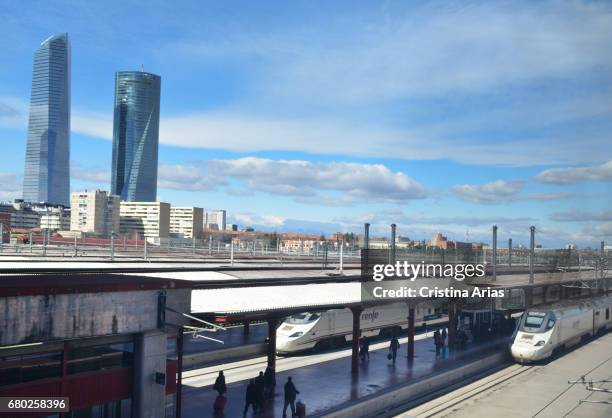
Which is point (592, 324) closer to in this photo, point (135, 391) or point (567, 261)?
point (567, 261)

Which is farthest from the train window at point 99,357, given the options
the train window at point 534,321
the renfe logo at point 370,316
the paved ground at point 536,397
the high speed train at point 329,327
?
the train window at point 534,321

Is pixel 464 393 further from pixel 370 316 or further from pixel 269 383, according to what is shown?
pixel 370 316

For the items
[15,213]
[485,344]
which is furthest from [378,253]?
[15,213]

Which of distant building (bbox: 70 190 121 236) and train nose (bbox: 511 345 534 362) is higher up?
distant building (bbox: 70 190 121 236)

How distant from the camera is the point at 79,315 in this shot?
44.9 feet

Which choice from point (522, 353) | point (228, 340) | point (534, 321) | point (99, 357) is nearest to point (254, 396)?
point (99, 357)

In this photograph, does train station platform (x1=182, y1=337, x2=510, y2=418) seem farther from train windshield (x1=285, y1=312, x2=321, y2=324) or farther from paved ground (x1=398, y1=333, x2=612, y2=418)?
paved ground (x1=398, y1=333, x2=612, y2=418)

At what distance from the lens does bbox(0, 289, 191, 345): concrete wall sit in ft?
41.2

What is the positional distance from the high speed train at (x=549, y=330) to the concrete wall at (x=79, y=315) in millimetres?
21568

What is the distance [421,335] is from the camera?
128 ft

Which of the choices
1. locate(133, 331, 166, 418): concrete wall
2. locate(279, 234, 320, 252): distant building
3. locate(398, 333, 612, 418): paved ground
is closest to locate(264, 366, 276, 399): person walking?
locate(398, 333, 612, 418): paved ground

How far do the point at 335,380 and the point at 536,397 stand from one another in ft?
27.6

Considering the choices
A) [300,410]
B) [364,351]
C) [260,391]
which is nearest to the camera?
[300,410]

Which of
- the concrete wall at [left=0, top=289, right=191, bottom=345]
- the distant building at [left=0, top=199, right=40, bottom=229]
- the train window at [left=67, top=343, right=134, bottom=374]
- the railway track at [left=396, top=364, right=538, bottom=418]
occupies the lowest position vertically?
the railway track at [left=396, top=364, right=538, bottom=418]
